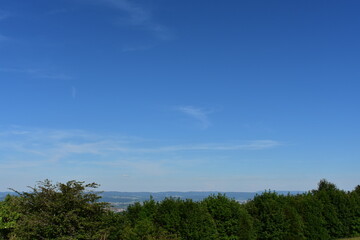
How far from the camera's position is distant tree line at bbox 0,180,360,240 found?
60.5ft

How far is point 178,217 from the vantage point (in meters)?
25.9

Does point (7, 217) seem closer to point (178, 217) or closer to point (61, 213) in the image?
point (61, 213)

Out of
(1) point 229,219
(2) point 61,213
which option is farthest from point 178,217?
(2) point 61,213

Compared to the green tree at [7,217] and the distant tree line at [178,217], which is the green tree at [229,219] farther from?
the green tree at [7,217]

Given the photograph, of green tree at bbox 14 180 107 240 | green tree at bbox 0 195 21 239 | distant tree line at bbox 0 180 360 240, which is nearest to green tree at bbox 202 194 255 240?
distant tree line at bbox 0 180 360 240

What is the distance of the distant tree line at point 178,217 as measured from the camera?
1844 cm

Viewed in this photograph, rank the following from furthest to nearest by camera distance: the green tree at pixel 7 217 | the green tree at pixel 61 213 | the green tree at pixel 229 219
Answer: the green tree at pixel 229 219 → the green tree at pixel 7 217 → the green tree at pixel 61 213

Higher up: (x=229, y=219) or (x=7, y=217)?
(x=7, y=217)

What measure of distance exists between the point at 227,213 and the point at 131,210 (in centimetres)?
778

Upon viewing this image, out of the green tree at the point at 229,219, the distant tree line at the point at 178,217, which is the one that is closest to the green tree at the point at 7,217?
the distant tree line at the point at 178,217

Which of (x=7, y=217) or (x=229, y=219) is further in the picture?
(x=229, y=219)

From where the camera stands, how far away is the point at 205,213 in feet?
88.4

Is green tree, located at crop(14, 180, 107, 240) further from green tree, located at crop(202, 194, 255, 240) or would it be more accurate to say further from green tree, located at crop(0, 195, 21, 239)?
green tree, located at crop(202, 194, 255, 240)

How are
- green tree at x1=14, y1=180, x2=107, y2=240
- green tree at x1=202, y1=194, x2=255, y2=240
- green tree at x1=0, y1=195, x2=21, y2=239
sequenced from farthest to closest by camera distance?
green tree at x1=202, y1=194, x2=255, y2=240 → green tree at x1=0, y1=195, x2=21, y2=239 → green tree at x1=14, y1=180, x2=107, y2=240
